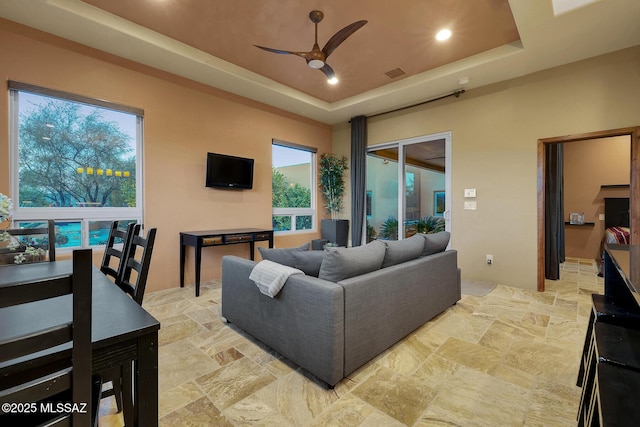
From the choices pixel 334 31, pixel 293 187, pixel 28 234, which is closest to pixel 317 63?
pixel 334 31

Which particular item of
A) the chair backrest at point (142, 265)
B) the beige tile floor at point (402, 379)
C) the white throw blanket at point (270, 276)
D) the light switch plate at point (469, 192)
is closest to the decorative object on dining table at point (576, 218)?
the light switch plate at point (469, 192)

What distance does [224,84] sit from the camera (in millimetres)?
4121

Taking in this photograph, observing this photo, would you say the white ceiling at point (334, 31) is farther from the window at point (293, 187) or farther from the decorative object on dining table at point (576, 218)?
the decorative object on dining table at point (576, 218)

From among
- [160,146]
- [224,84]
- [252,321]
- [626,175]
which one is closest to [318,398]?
[252,321]

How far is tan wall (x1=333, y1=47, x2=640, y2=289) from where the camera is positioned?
333 centimetres

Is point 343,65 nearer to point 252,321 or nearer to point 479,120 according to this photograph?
point 479,120

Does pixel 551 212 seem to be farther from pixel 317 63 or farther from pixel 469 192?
pixel 317 63

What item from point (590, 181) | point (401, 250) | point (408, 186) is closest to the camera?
point (401, 250)

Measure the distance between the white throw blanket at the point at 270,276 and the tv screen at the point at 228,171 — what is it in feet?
7.85

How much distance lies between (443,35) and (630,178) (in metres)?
2.63

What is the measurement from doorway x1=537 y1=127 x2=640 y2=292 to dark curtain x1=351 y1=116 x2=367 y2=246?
276cm

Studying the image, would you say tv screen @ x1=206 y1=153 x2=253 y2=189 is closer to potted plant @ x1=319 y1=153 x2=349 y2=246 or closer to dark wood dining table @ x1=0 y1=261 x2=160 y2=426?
potted plant @ x1=319 y1=153 x2=349 y2=246

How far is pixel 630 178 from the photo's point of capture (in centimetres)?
320

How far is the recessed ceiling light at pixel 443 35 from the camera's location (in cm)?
308
